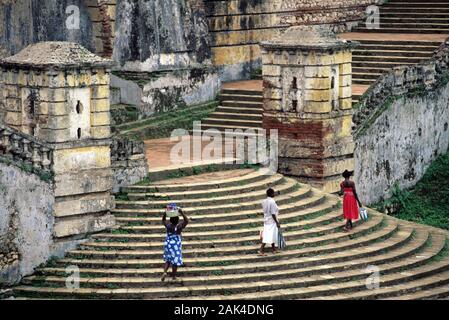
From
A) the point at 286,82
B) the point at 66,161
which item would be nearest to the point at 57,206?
the point at 66,161

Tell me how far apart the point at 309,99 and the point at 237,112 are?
130 inches

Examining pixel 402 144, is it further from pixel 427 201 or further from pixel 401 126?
pixel 427 201

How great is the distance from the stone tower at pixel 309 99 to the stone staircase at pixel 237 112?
1.55 metres

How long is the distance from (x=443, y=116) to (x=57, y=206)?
1170cm

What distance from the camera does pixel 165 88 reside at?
103ft

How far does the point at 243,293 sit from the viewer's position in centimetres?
2409

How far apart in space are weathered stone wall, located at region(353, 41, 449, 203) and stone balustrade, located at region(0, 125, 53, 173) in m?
7.61

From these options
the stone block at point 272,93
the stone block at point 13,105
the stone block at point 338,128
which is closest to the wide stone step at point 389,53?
the stone block at point 338,128

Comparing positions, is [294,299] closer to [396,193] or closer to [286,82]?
[286,82]

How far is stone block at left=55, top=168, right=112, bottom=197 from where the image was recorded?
81.2 ft

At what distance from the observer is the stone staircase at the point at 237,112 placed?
102ft

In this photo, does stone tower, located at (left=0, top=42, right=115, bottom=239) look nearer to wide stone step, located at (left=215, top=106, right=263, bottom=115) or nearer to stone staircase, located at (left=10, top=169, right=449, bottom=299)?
stone staircase, located at (left=10, top=169, right=449, bottom=299)

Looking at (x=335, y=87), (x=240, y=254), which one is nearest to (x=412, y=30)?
(x=335, y=87)

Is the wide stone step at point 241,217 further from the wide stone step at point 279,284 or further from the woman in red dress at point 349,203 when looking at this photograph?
the wide stone step at point 279,284
